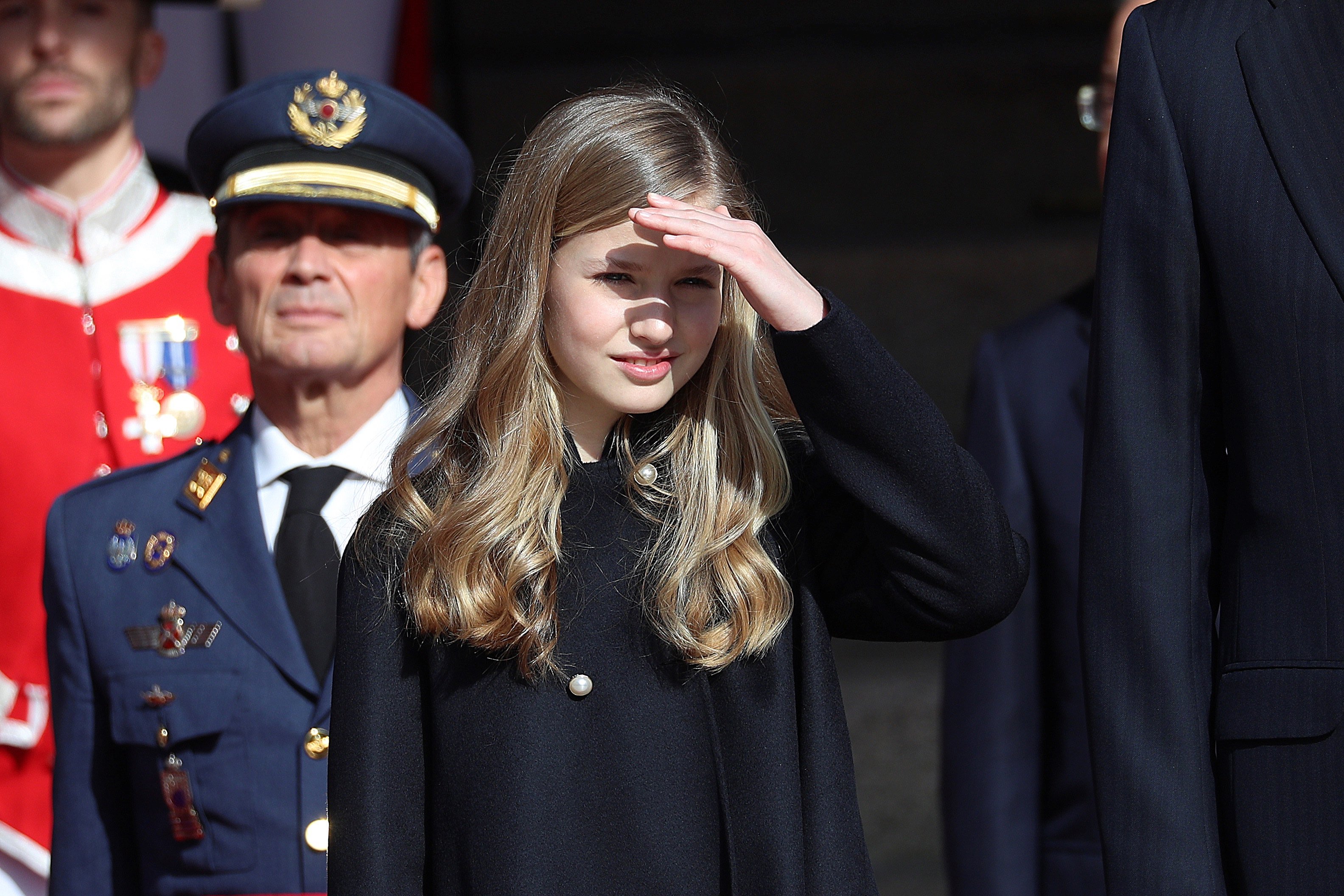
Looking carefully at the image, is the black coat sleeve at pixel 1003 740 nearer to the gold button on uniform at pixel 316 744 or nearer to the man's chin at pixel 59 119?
the gold button on uniform at pixel 316 744

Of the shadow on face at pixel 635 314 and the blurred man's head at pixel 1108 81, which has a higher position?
the blurred man's head at pixel 1108 81

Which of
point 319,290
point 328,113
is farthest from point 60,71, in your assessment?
point 319,290

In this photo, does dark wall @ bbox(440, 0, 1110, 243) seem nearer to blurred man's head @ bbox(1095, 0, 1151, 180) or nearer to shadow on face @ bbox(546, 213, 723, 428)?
blurred man's head @ bbox(1095, 0, 1151, 180)

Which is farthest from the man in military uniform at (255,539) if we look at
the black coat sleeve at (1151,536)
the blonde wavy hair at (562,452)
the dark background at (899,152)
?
the dark background at (899,152)

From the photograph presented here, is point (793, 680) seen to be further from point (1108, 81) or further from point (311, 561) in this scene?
point (1108, 81)

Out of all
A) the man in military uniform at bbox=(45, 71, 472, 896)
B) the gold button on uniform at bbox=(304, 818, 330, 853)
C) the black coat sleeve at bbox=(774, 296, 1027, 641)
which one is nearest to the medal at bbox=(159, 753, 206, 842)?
the man in military uniform at bbox=(45, 71, 472, 896)

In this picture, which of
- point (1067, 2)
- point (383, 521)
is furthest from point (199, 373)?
point (1067, 2)

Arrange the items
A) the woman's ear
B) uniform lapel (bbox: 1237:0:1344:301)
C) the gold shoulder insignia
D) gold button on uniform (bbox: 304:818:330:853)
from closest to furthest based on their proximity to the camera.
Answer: uniform lapel (bbox: 1237:0:1344:301), gold button on uniform (bbox: 304:818:330:853), the gold shoulder insignia, the woman's ear

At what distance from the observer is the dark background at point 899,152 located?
14.1 feet

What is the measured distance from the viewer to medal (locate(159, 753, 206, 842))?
6.83 ft

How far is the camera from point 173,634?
2178 millimetres

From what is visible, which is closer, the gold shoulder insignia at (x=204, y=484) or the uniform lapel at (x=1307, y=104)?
the uniform lapel at (x=1307, y=104)

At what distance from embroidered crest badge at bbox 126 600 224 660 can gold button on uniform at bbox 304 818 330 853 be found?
0.29 meters

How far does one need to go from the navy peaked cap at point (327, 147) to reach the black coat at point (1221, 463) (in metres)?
1.19
